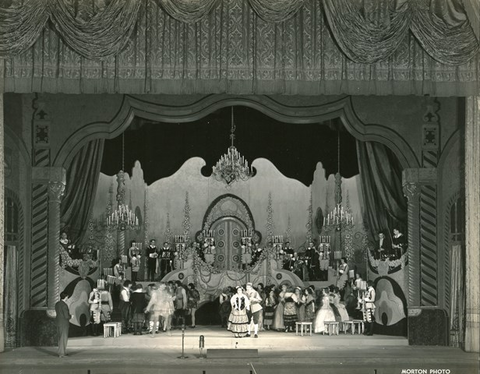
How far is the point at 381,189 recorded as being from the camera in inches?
653

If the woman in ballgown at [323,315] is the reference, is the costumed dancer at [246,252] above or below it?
above

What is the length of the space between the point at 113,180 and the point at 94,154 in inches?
57.9

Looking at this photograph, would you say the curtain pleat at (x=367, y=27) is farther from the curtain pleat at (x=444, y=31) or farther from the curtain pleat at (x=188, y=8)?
the curtain pleat at (x=188, y=8)

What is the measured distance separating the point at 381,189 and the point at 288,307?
3203 millimetres

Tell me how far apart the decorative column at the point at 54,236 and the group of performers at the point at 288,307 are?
353 centimetres

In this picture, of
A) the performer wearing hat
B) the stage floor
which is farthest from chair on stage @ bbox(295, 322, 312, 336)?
the performer wearing hat

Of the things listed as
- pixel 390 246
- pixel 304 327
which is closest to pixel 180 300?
pixel 304 327

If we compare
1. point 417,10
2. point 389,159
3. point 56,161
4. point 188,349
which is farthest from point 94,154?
point 417,10

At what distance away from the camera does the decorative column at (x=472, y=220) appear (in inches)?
501

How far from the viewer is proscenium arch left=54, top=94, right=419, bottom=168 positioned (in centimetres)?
1537

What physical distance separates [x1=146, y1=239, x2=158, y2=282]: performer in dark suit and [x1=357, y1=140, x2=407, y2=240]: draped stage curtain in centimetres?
487

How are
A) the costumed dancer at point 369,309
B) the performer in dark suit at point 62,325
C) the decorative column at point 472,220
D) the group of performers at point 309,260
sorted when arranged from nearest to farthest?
the decorative column at point 472,220 → the performer in dark suit at point 62,325 → the costumed dancer at point 369,309 → the group of performers at point 309,260

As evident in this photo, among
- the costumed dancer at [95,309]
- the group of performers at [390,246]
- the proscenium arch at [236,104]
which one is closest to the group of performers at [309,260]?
the group of performers at [390,246]

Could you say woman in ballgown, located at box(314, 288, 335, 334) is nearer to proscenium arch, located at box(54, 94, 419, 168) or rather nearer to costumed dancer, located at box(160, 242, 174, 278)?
proscenium arch, located at box(54, 94, 419, 168)
